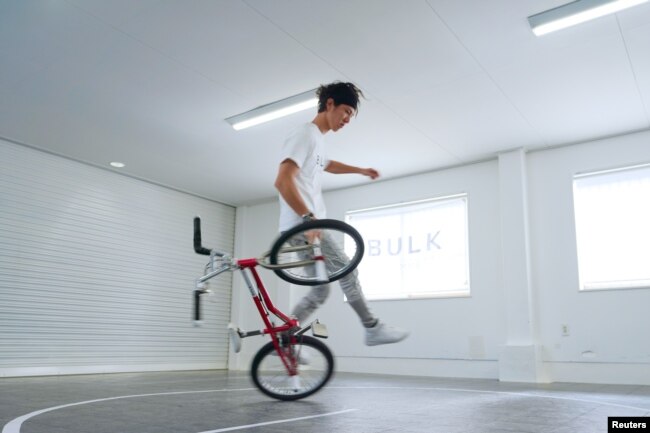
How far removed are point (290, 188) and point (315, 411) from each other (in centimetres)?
140

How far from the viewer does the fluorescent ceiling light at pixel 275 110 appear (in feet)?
19.5

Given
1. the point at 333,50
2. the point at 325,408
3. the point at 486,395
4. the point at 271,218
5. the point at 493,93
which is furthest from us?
the point at 271,218

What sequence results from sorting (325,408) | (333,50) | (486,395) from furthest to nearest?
(333,50), (486,395), (325,408)

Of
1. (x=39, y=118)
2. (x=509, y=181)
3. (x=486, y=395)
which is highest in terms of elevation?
(x=39, y=118)

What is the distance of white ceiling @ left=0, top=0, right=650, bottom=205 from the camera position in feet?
14.9

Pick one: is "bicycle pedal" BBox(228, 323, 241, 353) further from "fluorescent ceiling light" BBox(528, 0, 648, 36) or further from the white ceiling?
"fluorescent ceiling light" BBox(528, 0, 648, 36)

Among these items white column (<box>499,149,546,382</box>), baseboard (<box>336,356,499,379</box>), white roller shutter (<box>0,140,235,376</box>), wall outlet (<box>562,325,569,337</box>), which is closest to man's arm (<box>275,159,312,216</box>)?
white column (<box>499,149,546,382</box>)

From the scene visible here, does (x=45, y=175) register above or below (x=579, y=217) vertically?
above

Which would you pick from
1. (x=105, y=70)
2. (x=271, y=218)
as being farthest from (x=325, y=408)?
(x=271, y=218)

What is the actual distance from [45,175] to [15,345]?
234cm

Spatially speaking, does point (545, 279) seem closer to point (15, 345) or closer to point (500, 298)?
point (500, 298)

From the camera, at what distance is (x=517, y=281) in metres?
7.07

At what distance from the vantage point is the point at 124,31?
4.77 metres

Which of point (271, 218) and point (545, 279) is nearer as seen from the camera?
point (545, 279)
